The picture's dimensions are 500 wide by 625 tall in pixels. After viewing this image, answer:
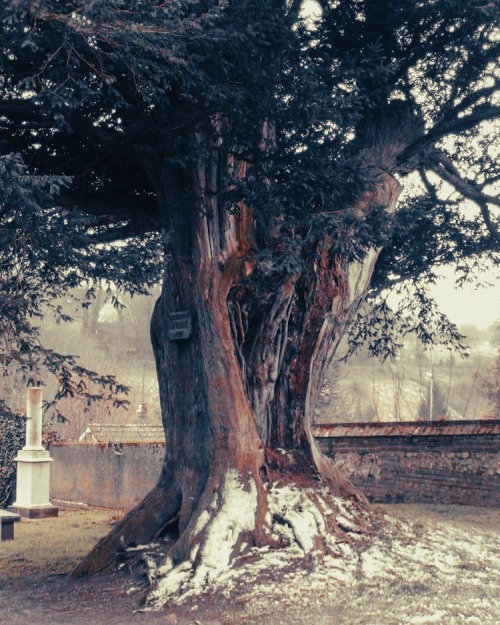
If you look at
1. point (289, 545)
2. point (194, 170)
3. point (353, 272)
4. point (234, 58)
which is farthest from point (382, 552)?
point (234, 58)

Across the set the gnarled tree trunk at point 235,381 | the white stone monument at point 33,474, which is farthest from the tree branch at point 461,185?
the white stone monument at point 33,474

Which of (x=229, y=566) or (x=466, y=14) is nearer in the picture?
(x=229, y=566)

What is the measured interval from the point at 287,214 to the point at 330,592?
4.39 metres

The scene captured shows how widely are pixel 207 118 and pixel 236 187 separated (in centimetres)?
89

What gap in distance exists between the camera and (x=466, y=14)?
34.1 ft

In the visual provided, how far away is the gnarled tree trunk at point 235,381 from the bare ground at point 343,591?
529 mm

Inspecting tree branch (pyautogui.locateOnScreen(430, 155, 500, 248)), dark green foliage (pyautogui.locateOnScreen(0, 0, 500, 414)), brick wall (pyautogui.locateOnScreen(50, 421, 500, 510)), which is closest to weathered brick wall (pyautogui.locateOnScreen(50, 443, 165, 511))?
brick wall (pyautogui.locateOnScreen(50, 421, 500, 510))

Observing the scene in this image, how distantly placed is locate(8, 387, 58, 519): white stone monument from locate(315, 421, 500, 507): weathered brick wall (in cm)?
662

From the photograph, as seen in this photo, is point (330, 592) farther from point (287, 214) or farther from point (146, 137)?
point (146, 137)

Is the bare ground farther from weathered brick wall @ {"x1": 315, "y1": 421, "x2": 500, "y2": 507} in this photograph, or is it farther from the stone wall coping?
the stone wall coping

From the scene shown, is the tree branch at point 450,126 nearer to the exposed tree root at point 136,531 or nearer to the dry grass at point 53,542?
the exposed tree root at point 136,531

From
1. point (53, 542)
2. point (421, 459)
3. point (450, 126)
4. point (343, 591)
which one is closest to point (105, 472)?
point (53, 542)

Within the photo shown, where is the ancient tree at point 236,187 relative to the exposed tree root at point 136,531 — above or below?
above

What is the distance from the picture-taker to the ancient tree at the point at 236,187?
29.3 ft
